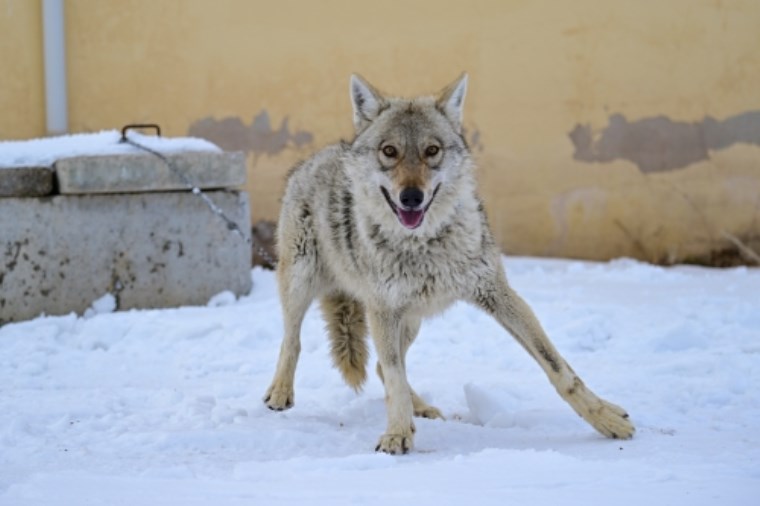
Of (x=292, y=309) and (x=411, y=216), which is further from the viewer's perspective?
(x=292, y=309)

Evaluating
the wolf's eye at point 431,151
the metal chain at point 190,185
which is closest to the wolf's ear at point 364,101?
the wolf's eye at point 431,151

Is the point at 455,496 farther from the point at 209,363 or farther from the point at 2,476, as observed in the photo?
the point at 209,363

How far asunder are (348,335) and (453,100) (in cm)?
127

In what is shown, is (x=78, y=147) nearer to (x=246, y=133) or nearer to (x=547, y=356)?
(x=246, y=133)

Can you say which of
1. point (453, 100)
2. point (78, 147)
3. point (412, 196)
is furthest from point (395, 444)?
point (78, 147)

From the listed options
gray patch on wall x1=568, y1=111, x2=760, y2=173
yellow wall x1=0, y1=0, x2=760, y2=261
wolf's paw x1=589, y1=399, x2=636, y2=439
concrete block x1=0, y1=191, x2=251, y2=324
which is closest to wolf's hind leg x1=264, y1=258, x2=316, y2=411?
wolf's paw x1=589, y1=399, x2=636, y2=439

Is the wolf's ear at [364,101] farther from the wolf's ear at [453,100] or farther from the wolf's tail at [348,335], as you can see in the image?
the wolf's tail at [348,335]

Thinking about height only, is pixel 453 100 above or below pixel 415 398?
above

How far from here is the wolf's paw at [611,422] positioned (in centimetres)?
395

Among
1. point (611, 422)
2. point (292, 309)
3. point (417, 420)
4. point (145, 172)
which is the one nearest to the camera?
point (611, 422)

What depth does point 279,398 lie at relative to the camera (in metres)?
4.86

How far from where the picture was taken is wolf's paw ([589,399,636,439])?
3947 millimetres

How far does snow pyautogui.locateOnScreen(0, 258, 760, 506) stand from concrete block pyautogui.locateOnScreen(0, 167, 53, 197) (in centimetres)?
85

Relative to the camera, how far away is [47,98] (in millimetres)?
8656
